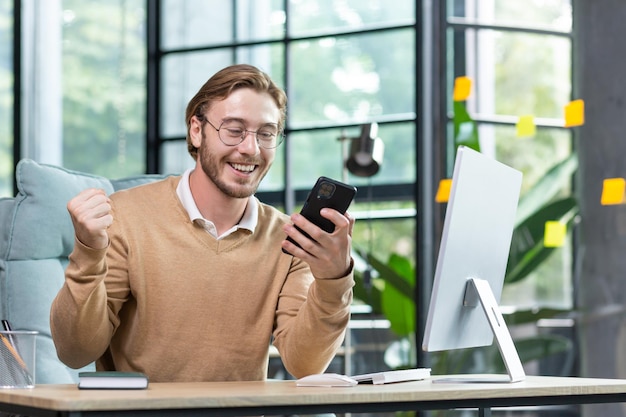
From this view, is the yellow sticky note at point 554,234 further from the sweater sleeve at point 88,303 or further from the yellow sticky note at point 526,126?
the sweater sleeve at point 88,303

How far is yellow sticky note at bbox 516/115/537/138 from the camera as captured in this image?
3697 millimetres

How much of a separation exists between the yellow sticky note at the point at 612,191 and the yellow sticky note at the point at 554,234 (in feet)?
0.65

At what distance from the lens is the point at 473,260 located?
1828 millimetres

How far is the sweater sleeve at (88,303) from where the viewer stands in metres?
1.72

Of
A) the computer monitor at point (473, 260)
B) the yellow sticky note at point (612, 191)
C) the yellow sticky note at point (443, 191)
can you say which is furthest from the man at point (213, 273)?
the yellow sticky note at point (443, 191)

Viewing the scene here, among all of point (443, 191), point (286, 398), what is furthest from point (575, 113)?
point (286, 398)

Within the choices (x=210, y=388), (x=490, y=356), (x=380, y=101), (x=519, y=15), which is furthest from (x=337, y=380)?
(x=380, y=101)

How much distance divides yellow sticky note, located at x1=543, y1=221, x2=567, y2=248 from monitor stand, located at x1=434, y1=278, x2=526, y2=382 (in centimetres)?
177

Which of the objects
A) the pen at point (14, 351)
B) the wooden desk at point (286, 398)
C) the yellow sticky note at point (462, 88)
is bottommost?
the wooden desk at point (286, 398)

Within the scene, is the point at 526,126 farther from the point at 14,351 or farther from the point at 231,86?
the point at 14,351

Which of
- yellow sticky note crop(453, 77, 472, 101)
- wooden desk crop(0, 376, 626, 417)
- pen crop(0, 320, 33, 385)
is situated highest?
yellow sticky note crop(453, 77, 472, 101)

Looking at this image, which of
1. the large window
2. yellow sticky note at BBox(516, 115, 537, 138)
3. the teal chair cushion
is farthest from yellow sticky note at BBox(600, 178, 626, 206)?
the teal chair cushion

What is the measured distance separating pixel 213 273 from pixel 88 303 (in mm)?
328

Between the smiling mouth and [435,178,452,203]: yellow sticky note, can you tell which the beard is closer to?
the smiling mouth
